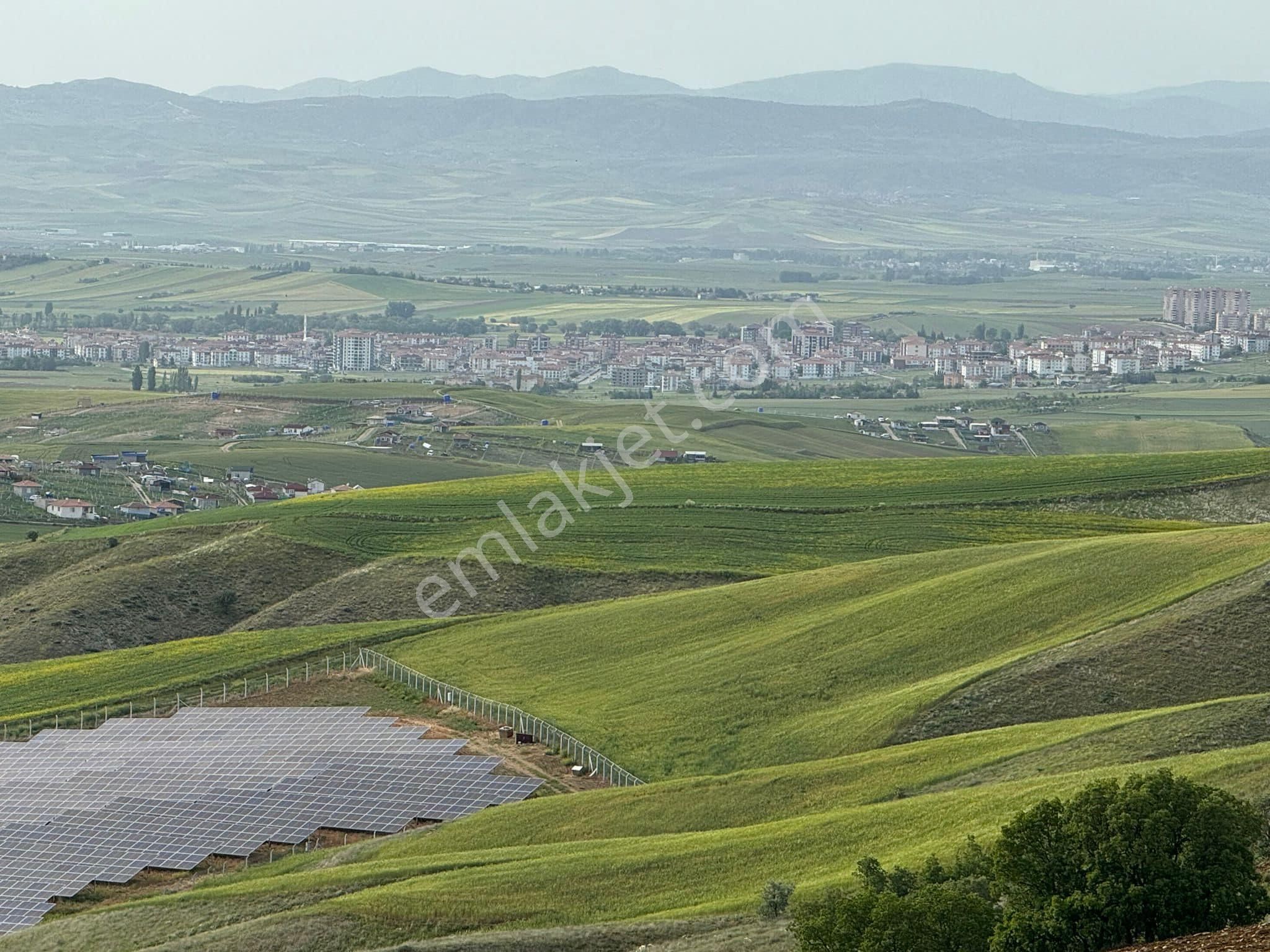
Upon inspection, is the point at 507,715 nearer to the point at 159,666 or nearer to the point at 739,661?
the point at 739,661

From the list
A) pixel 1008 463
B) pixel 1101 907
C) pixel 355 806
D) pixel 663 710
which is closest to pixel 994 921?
pixel 1101 907

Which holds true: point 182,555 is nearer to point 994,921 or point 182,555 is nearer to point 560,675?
point 560,675

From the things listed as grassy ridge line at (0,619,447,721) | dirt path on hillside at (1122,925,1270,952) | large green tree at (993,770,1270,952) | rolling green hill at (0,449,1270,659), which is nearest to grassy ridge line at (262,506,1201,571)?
rolling green hill at (0,449,1270,659)

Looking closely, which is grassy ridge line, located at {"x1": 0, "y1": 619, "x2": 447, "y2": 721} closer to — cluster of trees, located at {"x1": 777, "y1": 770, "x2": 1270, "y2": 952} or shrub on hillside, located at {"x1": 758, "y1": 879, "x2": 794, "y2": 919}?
shrub on hillside, located at {"x1": 758, "y1": 879, "x2": 794, "y2": 919}

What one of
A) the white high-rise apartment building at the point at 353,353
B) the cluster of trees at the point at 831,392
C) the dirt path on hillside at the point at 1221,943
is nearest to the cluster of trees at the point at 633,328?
the white high-rise apartment building at the point at 353,353

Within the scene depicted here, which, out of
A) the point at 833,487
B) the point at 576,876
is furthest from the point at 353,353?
the point at 576,876
